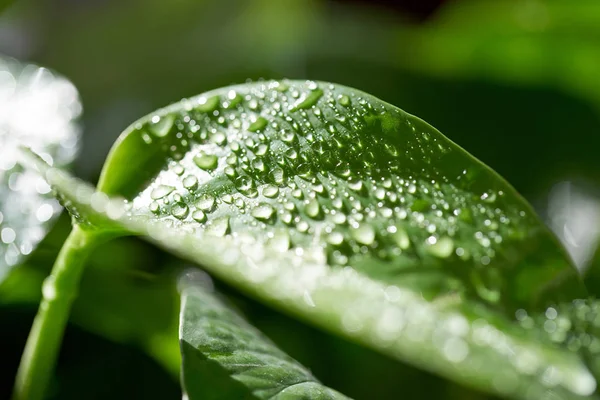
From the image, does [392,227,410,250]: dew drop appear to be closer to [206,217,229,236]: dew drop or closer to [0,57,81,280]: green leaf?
[206,217,229,236]: dew drop

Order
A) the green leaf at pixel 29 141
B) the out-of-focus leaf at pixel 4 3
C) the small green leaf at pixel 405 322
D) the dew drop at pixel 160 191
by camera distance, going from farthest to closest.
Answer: the out-of-focus leaf at pixel 4 3 < the green leaf at pixel 29 141 < the dew drop at pixel 160 191 < the small green leaf at pixel 405 322

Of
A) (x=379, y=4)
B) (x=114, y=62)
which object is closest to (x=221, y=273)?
(x=114, y=62)

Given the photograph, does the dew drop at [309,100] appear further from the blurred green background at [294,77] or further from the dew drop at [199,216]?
the blurred green background at [294,77]

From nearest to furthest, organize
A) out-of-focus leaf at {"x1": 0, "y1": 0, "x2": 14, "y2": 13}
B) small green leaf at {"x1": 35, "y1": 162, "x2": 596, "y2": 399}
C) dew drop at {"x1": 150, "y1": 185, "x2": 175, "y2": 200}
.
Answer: small green leaf at {"x1": 35, "y1": 162, "x2": 596, "y2": 399} → dew drop at {"x1": 150, "y1": 185, "x2": 175, "y2": 200} → out-of-focus leaf at {"x1": 0, "y1": 0, "x2": 14, "y2": 13}

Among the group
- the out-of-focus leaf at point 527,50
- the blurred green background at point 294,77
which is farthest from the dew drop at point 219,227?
the out-of-focus leaf at point 527,50

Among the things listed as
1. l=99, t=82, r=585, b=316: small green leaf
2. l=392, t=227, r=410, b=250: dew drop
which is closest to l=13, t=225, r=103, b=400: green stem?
l=99, t=82, r=585, b=316: small green leaf

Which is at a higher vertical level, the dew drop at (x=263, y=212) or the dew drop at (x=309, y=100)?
the dew drop at (x=309, y=100)

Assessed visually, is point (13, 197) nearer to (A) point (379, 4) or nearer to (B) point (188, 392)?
(B) point (188, 392)
